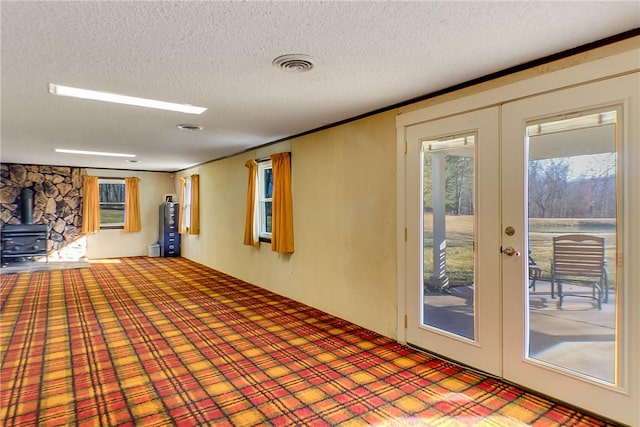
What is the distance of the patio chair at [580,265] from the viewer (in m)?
2.08

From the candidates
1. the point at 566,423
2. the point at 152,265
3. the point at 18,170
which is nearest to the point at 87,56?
the point at 566,423

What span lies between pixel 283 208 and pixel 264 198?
972mm

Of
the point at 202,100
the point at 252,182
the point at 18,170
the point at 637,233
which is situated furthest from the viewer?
the point at 18,170

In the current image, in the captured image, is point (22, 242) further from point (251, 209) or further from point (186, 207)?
point (251, 209)

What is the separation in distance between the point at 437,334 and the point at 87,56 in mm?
3085

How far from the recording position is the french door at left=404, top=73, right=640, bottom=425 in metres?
1.95

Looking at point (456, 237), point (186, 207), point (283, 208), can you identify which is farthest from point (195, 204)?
point (456, 237)

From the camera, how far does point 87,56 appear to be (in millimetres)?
2158

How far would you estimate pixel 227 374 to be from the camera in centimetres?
262

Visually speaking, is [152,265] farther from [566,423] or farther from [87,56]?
[566,423]

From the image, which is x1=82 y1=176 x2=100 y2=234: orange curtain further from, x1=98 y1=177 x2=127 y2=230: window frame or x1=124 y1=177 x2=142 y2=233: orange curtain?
x1=124 y1=177 x2=142 y2=233: orange curtain

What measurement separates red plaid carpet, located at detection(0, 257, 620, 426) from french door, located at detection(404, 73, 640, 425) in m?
0.22

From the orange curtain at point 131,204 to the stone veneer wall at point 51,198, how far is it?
0.93m

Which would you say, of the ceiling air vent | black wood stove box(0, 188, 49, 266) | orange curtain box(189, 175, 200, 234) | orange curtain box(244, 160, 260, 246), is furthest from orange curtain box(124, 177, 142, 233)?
the ceiling air vent
